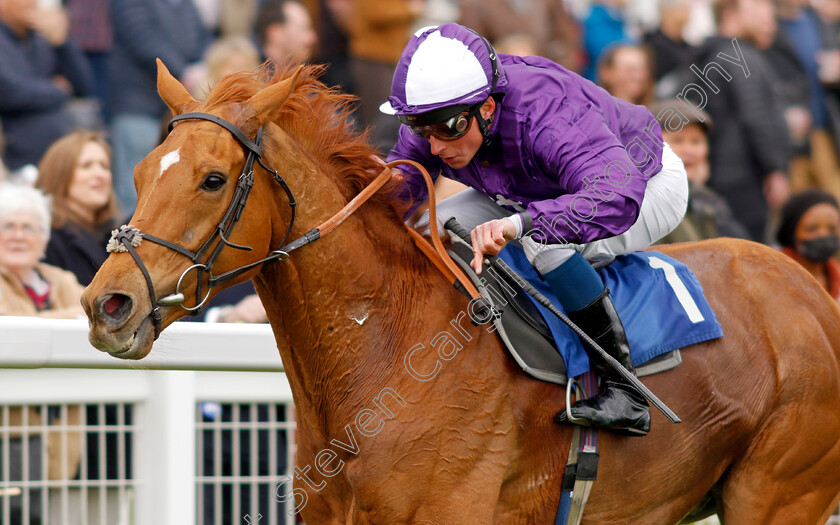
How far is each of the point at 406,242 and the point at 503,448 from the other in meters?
0.77

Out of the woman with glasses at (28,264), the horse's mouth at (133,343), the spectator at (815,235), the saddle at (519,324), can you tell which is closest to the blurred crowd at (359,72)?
the spectator at (815,235)

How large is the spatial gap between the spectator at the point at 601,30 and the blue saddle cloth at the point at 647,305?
5744mm

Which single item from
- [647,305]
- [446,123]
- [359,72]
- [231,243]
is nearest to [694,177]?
[359,72]

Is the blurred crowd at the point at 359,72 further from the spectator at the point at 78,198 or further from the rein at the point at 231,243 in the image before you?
the rein at the point at 231,243

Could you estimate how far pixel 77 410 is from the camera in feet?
13.6

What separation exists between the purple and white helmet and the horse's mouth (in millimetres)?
1084

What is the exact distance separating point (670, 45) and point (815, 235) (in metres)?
2.79

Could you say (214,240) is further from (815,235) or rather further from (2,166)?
(815,235)

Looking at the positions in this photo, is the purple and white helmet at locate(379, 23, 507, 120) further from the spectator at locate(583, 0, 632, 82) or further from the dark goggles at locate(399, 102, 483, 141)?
the spectator at locate(583, 0, 632, 82)

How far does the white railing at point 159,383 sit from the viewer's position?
3.97 meters

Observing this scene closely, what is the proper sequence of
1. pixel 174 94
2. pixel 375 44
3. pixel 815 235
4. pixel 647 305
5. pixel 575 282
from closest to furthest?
1. pixel 174 94
2. pixel 575 282
3. pixel 647 305
4. pixel 815 235
5. pixel 375 44

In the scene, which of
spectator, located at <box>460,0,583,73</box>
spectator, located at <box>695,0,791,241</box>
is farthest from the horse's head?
spectator, located at <box>695,0,791,241</box>

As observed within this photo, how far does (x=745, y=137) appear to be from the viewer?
8.34 meters

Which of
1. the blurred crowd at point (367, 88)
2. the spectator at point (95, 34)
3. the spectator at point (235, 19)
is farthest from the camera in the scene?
the spectator at point (235, 19)
